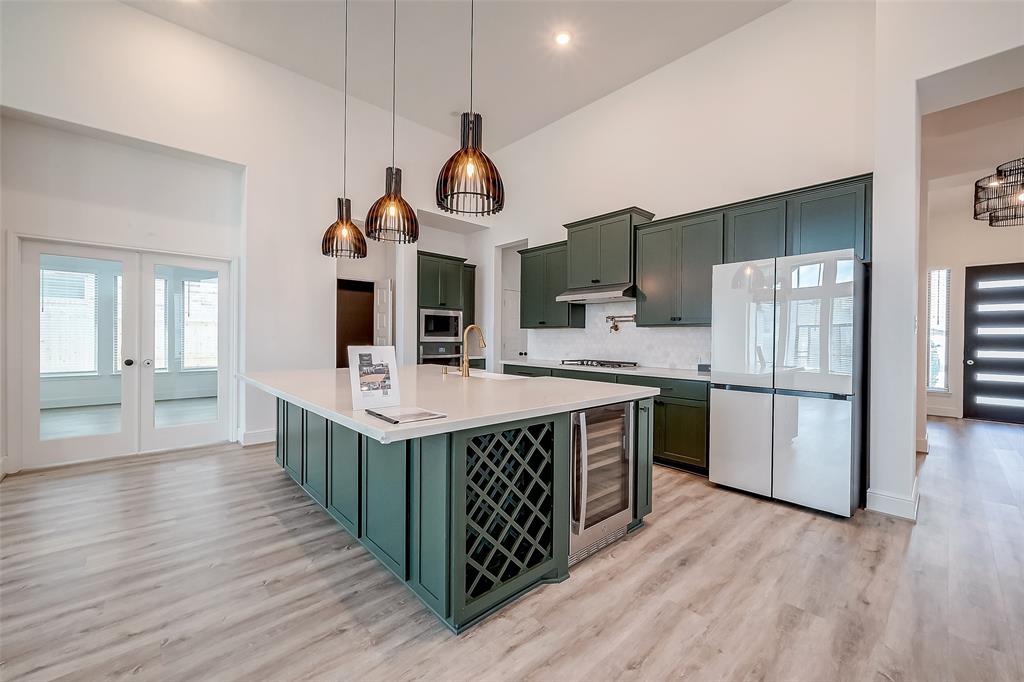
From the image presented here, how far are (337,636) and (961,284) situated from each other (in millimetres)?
8992

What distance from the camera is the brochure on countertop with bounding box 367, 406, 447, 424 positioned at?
1542 mm

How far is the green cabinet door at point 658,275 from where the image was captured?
13.5 ft

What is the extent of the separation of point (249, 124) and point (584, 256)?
3880mm

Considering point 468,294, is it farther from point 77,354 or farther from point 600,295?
point 77,354

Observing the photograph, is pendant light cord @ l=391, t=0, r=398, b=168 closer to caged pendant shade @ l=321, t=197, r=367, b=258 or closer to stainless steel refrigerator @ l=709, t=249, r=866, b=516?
caged pendant shade @ l=321, t=197, r=367, b=258

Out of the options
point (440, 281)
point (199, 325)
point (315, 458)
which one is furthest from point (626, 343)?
point (199, 325)

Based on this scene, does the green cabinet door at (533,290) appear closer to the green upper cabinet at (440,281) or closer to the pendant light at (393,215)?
the green upper cabinet at (440,281)

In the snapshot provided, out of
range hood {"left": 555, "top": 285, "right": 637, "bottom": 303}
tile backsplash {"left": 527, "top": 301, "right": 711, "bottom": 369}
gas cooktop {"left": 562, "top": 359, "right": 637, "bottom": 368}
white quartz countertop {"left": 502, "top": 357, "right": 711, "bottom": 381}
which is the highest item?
range hood {"left": 555, "top": 285, "right": 637, "bottom": 303}

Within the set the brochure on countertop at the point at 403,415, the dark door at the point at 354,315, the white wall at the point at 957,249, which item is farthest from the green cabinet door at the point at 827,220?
the dark door at the point at 354,315

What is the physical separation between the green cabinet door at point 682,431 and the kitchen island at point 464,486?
129 centimetres

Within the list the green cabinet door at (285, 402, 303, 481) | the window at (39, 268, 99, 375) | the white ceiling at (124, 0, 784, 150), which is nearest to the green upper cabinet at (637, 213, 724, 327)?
the white ceiling at (124, 0, 784, 150)

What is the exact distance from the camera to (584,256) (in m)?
4.86

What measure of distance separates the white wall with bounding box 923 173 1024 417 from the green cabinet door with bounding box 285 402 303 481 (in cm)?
844

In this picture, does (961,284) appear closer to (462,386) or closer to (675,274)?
(675,274)
